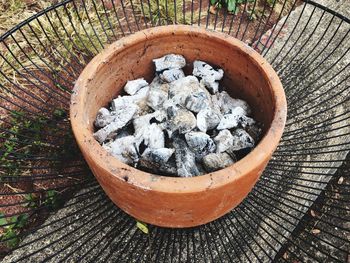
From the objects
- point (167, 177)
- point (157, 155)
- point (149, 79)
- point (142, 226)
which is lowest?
point (142, 226)

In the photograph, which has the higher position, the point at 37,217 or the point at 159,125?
the point at 159,125

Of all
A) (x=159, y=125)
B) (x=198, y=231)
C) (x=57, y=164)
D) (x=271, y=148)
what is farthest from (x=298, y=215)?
(x=57, y=164)

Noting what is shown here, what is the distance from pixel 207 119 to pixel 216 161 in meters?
0.17

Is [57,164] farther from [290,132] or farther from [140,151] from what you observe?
[290,132]

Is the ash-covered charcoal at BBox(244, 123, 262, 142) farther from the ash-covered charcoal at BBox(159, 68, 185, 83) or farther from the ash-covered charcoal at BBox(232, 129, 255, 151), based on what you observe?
the ash-covered charcoal at BBox(159, 68, 185, 83)

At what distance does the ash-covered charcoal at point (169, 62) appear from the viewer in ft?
4.58

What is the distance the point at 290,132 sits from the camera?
5.02 feet

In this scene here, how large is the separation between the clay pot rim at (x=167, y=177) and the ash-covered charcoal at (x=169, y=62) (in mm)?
160

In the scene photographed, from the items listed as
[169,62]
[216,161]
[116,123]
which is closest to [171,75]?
[169,62]

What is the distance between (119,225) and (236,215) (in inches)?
16.6

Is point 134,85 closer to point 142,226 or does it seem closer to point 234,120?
point 234,120

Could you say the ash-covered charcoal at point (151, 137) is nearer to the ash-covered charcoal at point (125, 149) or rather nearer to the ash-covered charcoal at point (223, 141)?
the ash-covered charcoal at point (125, 149)

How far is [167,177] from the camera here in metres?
0.97

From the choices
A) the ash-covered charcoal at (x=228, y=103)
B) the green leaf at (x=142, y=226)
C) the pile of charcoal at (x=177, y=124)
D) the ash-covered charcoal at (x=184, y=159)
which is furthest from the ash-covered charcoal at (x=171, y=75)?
the green leaf at (x=142, y=226)
